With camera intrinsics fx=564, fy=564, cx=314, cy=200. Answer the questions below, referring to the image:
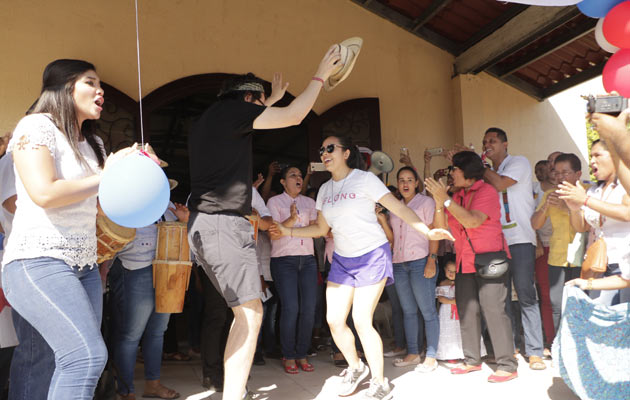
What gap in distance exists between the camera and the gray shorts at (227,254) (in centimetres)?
296

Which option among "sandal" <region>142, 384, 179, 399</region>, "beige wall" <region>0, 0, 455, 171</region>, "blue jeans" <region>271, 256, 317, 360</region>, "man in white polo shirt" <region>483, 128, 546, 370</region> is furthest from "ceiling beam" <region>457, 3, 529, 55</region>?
"sandal" <region>142, 384, 179, 399</region>

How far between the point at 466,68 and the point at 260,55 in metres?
2.67

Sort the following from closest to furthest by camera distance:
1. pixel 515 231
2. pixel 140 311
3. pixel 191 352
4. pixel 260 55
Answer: pixel 140 311 → pixel 515 231 → pixel 191 352 → pixel 260 55

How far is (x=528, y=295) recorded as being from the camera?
15.3 feet

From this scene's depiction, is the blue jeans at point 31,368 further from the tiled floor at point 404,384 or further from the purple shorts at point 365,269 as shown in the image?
the purple shorts at point 365,269

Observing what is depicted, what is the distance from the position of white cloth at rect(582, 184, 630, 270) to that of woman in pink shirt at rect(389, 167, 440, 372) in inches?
54.8

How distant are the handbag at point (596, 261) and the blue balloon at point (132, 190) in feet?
8.65

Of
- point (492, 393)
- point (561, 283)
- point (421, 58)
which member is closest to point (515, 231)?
point (561, 283)

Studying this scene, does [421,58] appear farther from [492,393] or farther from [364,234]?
[492,393]

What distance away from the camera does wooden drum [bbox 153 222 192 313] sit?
3597mm

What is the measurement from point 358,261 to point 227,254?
1133mm

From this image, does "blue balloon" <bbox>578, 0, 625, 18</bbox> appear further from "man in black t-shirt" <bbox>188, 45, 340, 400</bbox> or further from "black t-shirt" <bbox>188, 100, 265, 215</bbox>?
"black t-shirt" <bbox>188, 100, 265, 215</bbox>

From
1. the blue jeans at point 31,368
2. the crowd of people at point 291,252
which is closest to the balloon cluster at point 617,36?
the crowd of people at point 291,252

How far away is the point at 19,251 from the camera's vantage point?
211cm
